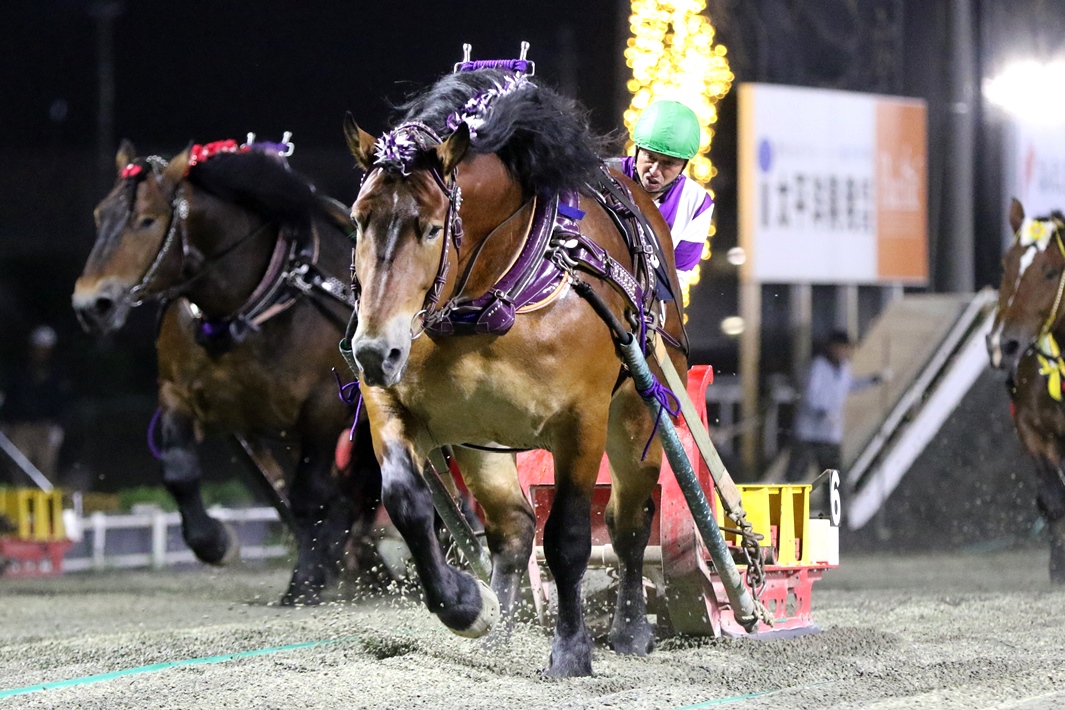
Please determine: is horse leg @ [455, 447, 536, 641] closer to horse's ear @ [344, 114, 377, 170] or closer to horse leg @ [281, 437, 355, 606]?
horse's ear @ [344, 114, 377, 170]

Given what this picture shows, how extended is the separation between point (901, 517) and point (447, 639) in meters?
6.62

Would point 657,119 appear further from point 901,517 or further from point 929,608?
point 901,517

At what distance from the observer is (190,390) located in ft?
20.7

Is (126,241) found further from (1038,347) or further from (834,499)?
(1038,347)

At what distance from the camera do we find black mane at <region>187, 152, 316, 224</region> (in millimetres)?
6402

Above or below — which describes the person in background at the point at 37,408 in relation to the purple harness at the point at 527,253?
below

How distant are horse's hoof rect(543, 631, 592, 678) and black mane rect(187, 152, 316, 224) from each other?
114 inches

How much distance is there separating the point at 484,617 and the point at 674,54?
6.73m

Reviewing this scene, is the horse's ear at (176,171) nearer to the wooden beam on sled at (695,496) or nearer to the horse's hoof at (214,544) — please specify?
the horse's hoof at (214,544)

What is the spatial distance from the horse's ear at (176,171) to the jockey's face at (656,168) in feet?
6.95

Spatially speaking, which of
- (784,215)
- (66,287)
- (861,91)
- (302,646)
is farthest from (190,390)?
(861,91)

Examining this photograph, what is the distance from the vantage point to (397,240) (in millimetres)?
3568

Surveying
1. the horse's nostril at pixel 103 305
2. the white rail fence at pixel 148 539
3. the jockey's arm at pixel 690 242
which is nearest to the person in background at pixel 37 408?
the white rail fence at pixel 148 539

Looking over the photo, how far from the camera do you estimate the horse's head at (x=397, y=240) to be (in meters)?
3.46
